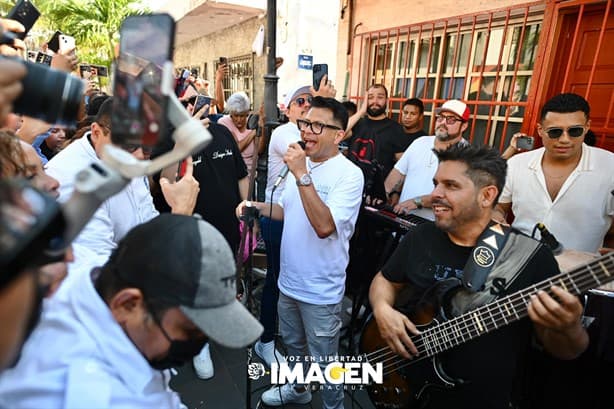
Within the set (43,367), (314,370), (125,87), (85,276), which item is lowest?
(314,370)

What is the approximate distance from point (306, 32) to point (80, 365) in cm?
1050

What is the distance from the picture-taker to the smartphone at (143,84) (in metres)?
0.70

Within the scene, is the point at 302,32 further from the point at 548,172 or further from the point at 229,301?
the point at 229,301

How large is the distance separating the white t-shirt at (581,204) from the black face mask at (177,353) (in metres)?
2.64

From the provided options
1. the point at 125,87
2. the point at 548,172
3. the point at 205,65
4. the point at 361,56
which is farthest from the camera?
the point at 205,65

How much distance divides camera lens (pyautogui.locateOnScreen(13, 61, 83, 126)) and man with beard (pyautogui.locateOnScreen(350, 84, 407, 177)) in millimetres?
3842

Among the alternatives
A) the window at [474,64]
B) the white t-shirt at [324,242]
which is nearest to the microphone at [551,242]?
the white t-shirt at [324,242]

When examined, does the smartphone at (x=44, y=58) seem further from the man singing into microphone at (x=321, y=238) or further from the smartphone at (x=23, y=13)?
the man singing into microphone at (x=321, y=238)

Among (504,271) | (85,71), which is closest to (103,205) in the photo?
(504,271)

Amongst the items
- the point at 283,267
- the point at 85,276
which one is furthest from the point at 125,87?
the point at 283,267

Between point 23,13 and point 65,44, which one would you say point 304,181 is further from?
point 65,44

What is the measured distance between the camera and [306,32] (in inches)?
390

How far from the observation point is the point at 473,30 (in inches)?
181

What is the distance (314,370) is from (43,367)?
1.77 metres
